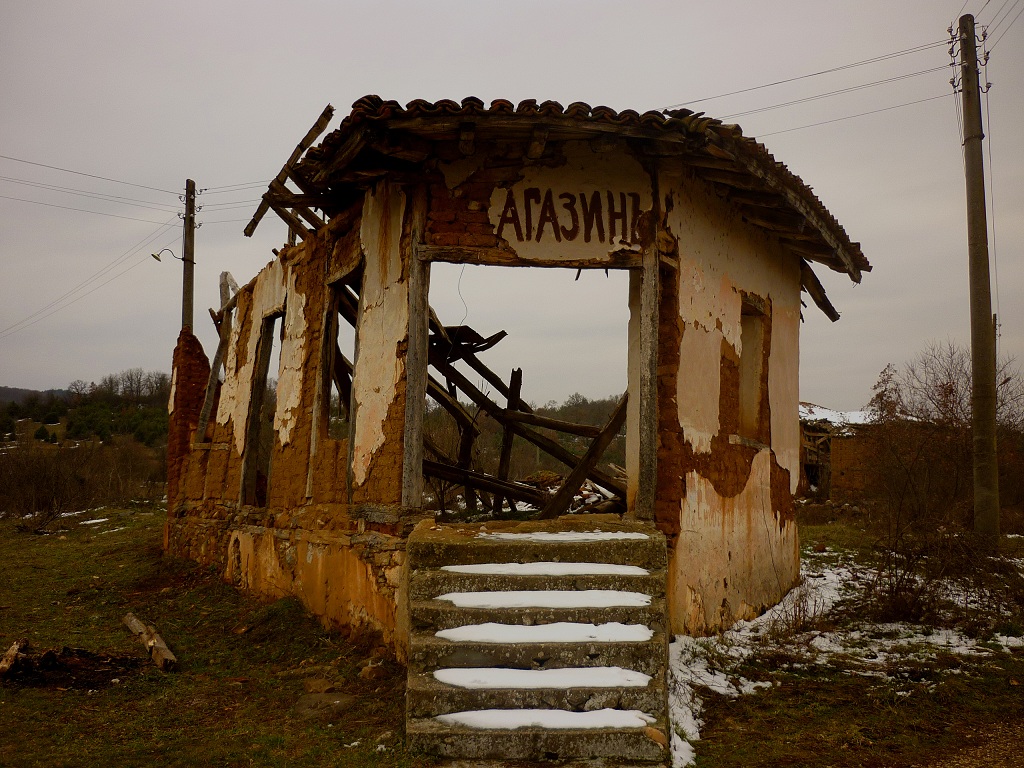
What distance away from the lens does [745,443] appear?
25.6 ft

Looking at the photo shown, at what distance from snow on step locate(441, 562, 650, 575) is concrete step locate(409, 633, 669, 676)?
543 mm

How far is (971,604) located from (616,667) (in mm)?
4753

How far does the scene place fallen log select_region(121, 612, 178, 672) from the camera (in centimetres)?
645

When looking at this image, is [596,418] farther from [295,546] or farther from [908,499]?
[295,546]

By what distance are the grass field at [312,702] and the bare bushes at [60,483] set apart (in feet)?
38.7

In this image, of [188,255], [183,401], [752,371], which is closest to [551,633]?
[752,371]

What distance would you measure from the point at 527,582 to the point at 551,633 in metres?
0.40

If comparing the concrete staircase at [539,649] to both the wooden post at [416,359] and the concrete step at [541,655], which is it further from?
the wooden post at [416,359]

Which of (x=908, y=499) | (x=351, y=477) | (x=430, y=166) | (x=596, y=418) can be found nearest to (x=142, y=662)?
(x=351, y=477)

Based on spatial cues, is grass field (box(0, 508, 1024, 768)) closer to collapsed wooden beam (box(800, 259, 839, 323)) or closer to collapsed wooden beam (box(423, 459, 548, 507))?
collapsed wooden beam (box(423, 459, 548, 507))

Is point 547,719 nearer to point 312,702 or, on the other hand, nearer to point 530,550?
point 530,550

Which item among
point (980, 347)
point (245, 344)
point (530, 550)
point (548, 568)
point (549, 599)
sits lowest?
point (549, 599)

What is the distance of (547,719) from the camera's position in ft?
A: 14.3

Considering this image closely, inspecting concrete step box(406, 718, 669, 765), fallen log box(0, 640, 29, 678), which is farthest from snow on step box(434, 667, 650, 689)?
fallen log box(0, 640, 29, 678)
